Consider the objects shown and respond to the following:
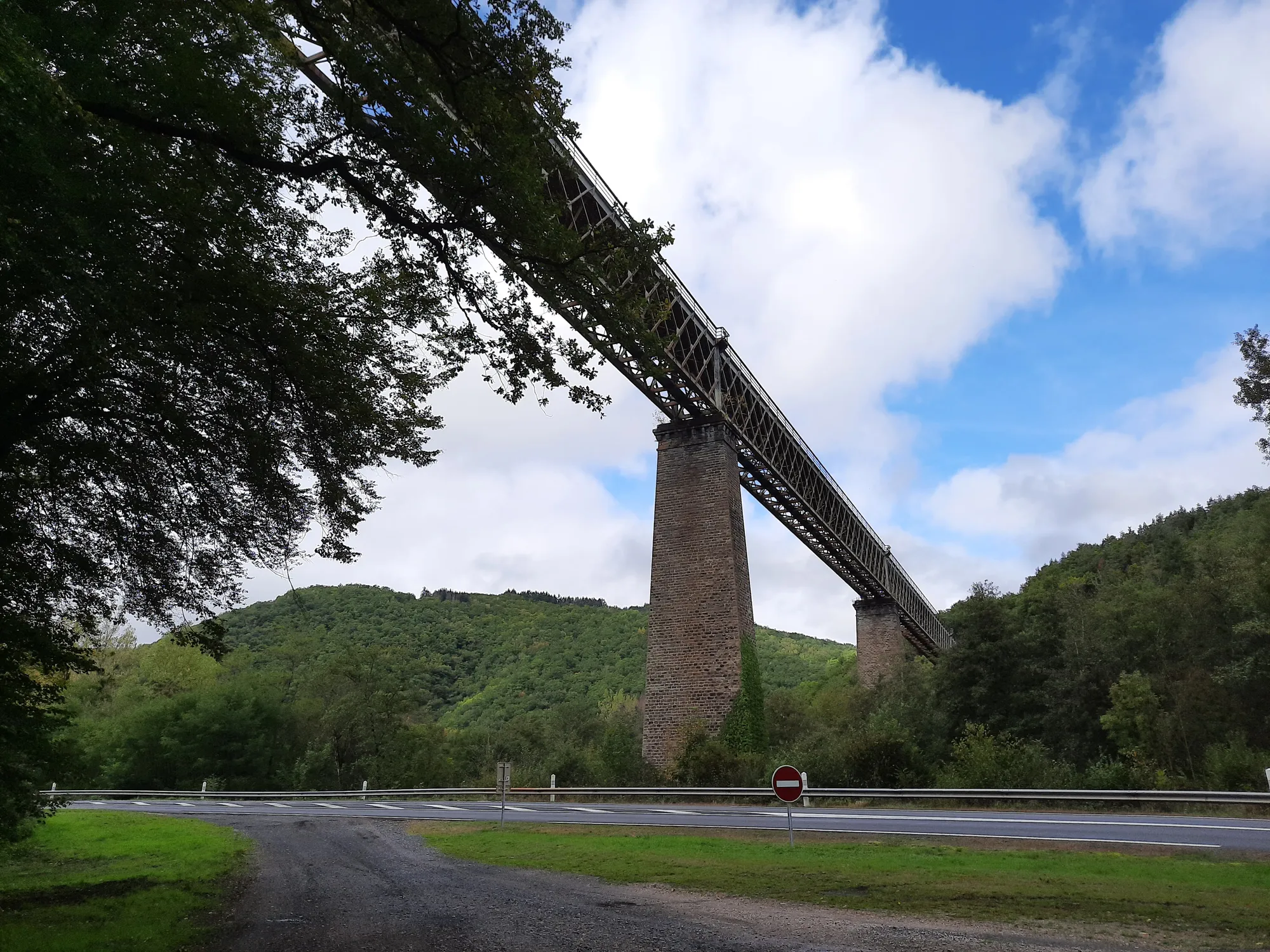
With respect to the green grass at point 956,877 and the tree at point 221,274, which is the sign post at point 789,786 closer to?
the green grass at point 956,877

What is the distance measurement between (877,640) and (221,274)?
4624 centimetres

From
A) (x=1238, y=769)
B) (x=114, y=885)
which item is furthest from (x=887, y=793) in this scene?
(x=114, y=885)

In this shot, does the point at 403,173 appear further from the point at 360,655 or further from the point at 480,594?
the point at 480,594

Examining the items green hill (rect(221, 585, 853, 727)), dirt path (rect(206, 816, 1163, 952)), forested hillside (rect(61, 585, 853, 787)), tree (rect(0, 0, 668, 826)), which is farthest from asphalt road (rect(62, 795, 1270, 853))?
green hill (rect(221, 585, 853, 727))

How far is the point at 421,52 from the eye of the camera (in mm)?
6773

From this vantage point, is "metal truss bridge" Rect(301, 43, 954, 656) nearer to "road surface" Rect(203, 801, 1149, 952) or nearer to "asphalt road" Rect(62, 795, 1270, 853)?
"road surface" Rect(203, 801, 1149, 952)

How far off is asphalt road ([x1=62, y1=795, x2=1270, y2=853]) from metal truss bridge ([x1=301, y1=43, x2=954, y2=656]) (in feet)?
30.0

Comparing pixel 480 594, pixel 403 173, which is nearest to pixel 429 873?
pixel 403 173

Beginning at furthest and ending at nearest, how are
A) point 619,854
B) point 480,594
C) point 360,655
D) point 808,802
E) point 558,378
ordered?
point 480,594 → point 360,655 → point 808,802 → point 619,854 → point 558,378

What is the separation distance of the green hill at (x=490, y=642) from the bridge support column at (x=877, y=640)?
1664 centimetres

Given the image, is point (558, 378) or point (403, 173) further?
point (558, 378)

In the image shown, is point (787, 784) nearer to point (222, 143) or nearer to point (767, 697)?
point (222, 143)

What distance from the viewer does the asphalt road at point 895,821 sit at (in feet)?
39.1

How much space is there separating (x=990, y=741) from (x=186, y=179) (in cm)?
2251
